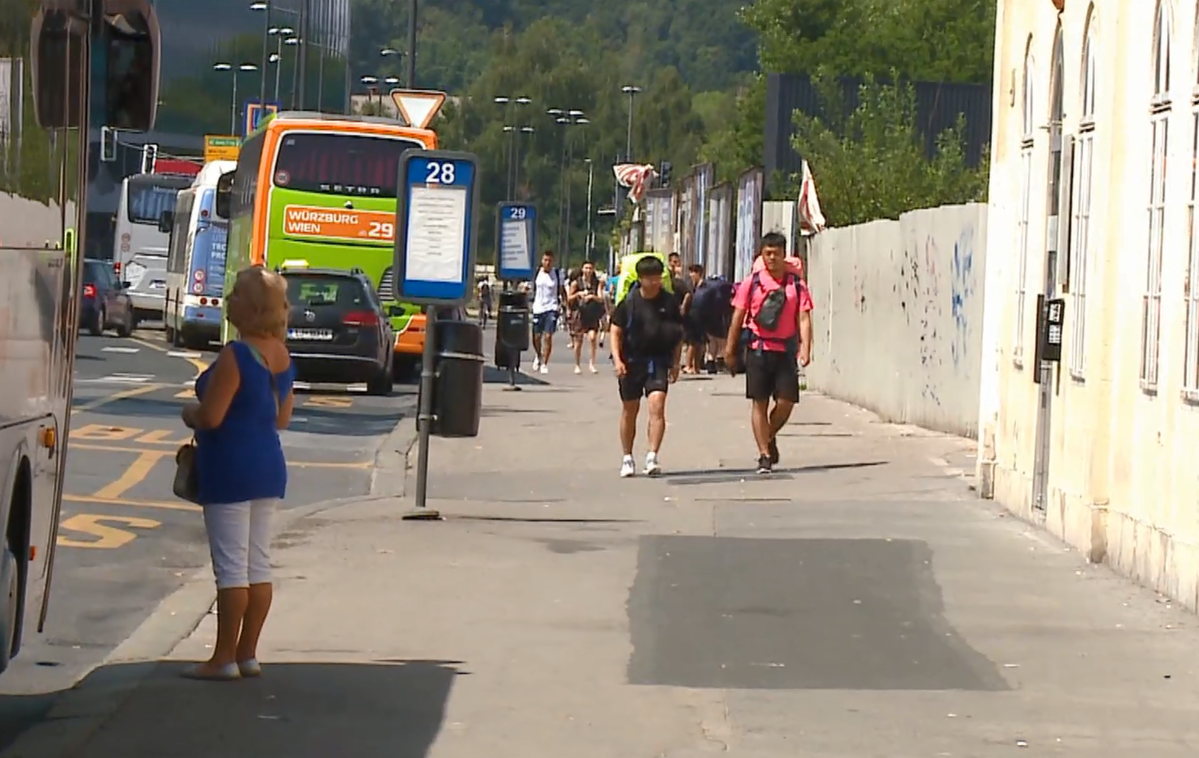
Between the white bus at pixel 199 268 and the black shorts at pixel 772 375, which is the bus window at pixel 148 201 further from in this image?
the black shorts at pixel 772 375

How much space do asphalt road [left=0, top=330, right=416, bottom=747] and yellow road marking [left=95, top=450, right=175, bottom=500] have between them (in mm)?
13

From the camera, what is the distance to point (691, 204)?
5634cm

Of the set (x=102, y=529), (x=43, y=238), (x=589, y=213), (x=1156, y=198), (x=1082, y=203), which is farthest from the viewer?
(x=589, y=213)

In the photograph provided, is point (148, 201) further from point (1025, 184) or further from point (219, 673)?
point (219, 673)

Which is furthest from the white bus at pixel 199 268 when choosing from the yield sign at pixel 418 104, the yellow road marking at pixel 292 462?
the yellow road marking at pixel 292 462

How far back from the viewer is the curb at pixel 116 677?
770 centimetres

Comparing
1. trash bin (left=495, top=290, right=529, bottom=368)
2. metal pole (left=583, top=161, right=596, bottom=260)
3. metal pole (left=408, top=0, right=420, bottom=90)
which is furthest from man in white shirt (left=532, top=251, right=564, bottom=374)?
metal pole (left=583, top=161, right=596, bottom=260)

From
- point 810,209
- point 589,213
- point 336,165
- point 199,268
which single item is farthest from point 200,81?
point 810,209

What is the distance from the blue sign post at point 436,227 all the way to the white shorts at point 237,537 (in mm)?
6145

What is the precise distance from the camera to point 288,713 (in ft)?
26.9

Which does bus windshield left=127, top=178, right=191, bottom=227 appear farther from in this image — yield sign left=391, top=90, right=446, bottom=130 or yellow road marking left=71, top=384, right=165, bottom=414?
yellow road marking left=71, top=384, right=165, bottom=414

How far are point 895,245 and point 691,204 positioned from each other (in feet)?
102

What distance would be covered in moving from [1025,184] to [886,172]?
23.1 metres

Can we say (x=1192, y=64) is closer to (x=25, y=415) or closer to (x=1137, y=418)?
(x=1137, y=418)
